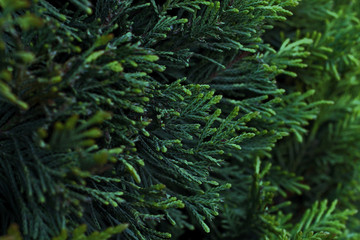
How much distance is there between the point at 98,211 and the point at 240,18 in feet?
3.77

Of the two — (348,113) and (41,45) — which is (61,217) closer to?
(41,45)

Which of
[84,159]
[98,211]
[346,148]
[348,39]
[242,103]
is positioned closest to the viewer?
[84,159]

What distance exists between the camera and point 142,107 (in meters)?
1.50

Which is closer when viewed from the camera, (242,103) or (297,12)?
(242,103)

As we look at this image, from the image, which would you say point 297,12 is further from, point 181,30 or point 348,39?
point 181,30

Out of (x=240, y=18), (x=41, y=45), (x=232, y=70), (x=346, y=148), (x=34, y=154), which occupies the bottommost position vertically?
(x=346, y=148)

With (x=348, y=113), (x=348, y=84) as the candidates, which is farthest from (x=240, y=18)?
(x=348, y=113)

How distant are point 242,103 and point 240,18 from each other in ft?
1.46

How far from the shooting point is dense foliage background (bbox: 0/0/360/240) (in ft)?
4.02

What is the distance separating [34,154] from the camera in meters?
1.24

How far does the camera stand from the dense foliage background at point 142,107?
1.22 m

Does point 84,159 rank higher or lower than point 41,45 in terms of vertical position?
lower

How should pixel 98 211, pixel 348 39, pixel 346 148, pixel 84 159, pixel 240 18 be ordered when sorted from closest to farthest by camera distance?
pixel 84 159 < pixel 98 211 < pixel 240 18 < pixel 348 39 < pixel 346 148

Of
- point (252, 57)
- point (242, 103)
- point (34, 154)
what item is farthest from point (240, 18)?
point (34, 154)
